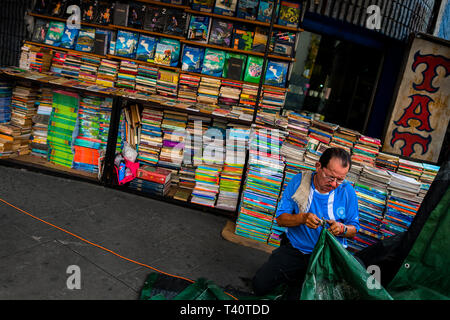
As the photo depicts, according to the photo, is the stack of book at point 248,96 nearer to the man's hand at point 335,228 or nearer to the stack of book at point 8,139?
the man's hand at point 335,228

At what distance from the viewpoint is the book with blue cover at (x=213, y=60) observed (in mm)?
5043

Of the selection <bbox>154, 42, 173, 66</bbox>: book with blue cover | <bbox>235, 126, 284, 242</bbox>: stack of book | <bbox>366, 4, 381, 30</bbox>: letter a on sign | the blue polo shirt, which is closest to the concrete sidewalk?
<bbox>235, 126, 284, 242</bbox>: stack of book

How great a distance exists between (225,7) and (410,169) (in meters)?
3.53

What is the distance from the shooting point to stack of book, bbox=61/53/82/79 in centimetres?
Result: 521

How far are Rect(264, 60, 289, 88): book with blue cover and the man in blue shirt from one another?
2715mm

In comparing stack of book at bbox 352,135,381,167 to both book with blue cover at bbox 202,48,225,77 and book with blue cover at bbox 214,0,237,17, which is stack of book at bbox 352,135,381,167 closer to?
book with blue cover at bbox 202,48,225,77

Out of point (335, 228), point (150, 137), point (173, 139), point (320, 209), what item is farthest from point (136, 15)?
point (335, 228)

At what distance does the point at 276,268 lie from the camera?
260 centimetres

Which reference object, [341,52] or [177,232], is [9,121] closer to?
[177,232]

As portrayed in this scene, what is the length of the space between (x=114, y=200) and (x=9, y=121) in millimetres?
2334

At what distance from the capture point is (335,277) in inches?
75.6

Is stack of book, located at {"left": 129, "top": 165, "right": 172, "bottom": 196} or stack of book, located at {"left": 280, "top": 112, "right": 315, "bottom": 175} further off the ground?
stack of book, located at {"left": 280, "top": 112, "right": 315, "bottom": 175}

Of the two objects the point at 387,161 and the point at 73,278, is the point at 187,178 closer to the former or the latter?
the point at 73,278

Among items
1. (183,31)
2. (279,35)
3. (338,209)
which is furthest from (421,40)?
(338,209)
